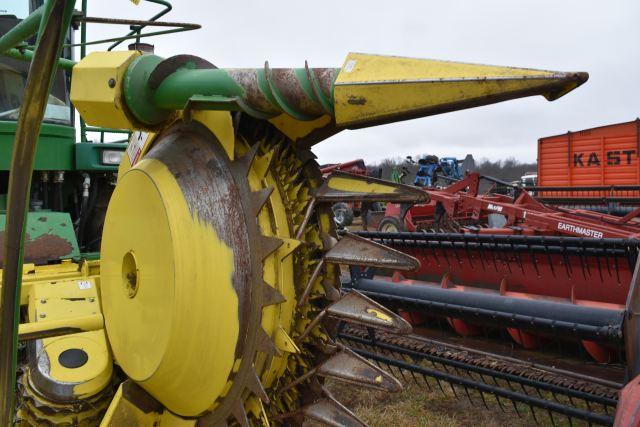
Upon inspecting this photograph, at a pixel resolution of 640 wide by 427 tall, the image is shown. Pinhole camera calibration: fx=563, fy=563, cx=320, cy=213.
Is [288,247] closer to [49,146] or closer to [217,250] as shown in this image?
[217,250]

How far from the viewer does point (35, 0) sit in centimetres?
324

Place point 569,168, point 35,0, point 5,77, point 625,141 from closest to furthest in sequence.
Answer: point 5,77 → point 35,0 → point 625,141 → point 569,168

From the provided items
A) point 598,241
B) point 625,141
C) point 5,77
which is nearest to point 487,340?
point 598,241


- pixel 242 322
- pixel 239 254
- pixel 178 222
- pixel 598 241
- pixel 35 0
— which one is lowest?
pixel 598 241

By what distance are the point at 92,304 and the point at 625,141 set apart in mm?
16824

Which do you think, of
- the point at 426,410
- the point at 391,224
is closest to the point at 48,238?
the point at 426,410

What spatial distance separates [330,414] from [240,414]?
14.8 inches

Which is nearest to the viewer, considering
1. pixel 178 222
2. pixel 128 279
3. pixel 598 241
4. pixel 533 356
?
pixel 178 222

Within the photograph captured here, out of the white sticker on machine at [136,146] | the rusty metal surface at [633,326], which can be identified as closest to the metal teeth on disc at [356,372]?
the white sticker on machine at [136,146]

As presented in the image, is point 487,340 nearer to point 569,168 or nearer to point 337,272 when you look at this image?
point 337,272

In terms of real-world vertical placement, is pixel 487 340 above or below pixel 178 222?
below

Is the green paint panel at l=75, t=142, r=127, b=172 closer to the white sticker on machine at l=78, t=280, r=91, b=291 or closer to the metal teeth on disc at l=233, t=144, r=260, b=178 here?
the white sticker on machine at l=78, t=280, r=91, b=291

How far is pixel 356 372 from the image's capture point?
1.83 m

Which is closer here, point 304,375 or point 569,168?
point 304,375
